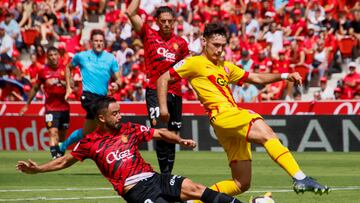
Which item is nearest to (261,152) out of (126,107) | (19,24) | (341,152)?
(341,152)

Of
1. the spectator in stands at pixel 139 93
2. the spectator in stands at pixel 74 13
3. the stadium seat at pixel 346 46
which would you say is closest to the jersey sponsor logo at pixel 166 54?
the stadium seat at pixel 346 46

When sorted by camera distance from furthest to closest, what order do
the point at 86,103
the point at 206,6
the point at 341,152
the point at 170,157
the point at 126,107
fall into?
1. the point at 206,6
2. the point at 126,107
3. the point at 341,152
4. the point at 86,103
5. the point at 170,157

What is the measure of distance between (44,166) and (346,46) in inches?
744

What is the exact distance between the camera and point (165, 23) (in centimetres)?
1639

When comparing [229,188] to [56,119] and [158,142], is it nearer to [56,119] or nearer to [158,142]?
[158,142]

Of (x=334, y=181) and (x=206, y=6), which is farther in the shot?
(x=206, y=6)

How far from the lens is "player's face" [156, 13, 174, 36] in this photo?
16266mm

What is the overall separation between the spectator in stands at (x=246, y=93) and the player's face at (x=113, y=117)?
1760cm

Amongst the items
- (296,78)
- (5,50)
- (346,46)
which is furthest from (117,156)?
(5,50)

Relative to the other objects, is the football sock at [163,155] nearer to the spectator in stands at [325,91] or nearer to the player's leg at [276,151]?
the player's leg at [276,151]

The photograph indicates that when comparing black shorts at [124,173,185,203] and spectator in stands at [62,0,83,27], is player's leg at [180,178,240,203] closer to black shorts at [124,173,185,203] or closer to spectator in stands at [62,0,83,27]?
black shorts at [124,173,185,203]

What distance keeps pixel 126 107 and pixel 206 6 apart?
5955 mm

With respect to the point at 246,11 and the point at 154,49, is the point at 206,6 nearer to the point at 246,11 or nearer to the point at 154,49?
the point at 246,11

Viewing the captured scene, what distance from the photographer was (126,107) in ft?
93.7
